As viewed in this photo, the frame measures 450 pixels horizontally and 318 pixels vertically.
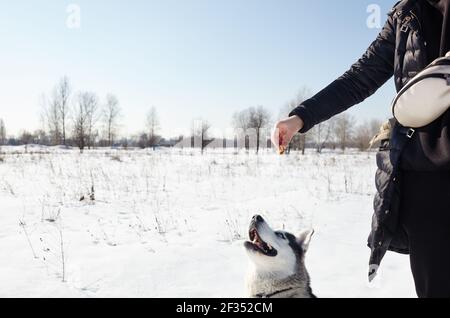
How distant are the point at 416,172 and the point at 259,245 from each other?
185 centimetres

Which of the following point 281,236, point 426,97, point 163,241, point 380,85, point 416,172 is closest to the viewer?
point 426,97

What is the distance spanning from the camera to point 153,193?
30.8ft

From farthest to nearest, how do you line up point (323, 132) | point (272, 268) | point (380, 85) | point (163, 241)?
point (323, 132) < point (163, 241) < point (272, 268) < point (380, 85)

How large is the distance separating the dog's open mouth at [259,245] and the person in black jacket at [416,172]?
1.50m

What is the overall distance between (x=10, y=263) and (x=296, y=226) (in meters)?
4.51

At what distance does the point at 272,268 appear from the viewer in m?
2.97

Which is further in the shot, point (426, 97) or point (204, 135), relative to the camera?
point (204, 135)

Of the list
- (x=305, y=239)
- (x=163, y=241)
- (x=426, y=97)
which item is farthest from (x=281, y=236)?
(x=163, y=241)

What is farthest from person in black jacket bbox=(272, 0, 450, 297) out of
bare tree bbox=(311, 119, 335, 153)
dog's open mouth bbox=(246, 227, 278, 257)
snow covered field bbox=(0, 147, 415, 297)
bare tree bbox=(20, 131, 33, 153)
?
bare tree bbox=(20, 131, 33, 153)

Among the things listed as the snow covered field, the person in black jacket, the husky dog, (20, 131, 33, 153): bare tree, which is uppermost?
(20, 131, 33, 153): bare tree

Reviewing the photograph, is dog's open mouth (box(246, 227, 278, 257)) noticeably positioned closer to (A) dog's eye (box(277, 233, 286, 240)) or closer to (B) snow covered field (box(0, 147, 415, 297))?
(A) dog's eye (box(277, 233, 286, 240))

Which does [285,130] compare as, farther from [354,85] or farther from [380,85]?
[380,85]

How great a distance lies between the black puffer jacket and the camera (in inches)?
57.4

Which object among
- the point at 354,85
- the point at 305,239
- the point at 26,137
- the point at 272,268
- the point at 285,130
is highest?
the point at 26,137
